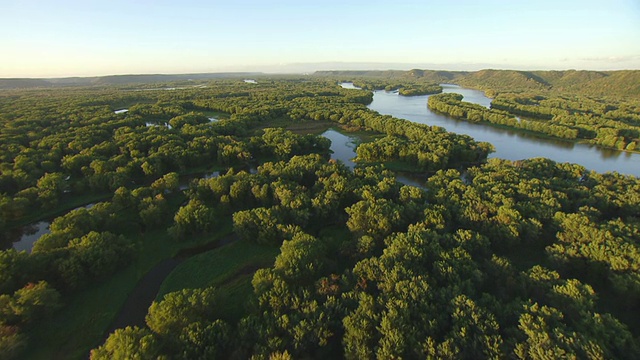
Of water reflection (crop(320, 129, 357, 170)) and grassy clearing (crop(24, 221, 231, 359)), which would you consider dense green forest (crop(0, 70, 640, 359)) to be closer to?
grassy clearing (crop(24, 221, 231, 359))

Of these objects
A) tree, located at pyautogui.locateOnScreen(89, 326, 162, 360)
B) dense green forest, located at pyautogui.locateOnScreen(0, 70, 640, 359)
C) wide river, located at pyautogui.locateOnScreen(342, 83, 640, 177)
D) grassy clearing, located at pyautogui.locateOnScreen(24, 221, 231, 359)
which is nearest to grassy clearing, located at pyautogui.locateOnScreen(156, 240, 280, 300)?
dense green forest, located at pyautogui.locateOnScreen(0, 70, 640, 359)

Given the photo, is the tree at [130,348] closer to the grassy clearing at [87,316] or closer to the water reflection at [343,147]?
the grassy clearing at [87,316]

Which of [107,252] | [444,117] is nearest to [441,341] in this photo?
[107,252]

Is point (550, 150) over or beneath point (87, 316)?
over

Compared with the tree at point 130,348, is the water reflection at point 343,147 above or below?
above

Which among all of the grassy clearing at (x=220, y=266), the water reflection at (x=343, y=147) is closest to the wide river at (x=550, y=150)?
the water reflection at (x=343, y=147)

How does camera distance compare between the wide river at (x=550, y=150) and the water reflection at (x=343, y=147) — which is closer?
the wide river at (x=550, y=150)

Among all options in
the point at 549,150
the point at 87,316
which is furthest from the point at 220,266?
the point at 549,150

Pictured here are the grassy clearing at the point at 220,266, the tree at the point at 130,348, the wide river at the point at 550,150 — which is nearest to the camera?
the tree at the point at 130,348

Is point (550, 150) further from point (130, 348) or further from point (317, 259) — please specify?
point (130, 348)
